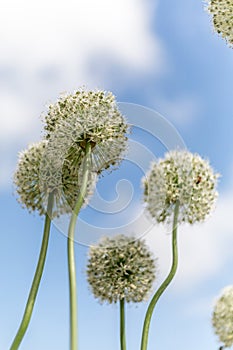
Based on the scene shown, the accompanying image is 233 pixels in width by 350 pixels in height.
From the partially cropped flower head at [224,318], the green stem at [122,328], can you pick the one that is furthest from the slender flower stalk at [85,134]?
the partially cropped flower head at [224,318]

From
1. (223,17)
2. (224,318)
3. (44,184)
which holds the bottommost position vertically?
(224,318)

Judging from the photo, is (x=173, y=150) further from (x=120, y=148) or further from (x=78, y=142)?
(x=78, y=142)

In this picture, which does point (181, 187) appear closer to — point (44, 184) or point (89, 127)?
point (89, 127)

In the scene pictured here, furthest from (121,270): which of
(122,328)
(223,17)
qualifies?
(223,17)

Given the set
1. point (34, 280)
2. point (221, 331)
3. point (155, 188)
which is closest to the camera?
point (221, 331)

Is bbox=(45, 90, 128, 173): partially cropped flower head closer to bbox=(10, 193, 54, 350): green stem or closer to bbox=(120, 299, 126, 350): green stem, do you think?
bbox=(10, 193, 54, 350): green stem

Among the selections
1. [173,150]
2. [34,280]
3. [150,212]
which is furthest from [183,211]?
[34,280]

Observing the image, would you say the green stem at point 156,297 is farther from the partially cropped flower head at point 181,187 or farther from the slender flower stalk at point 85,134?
the slender flower stalk at point 85,134
